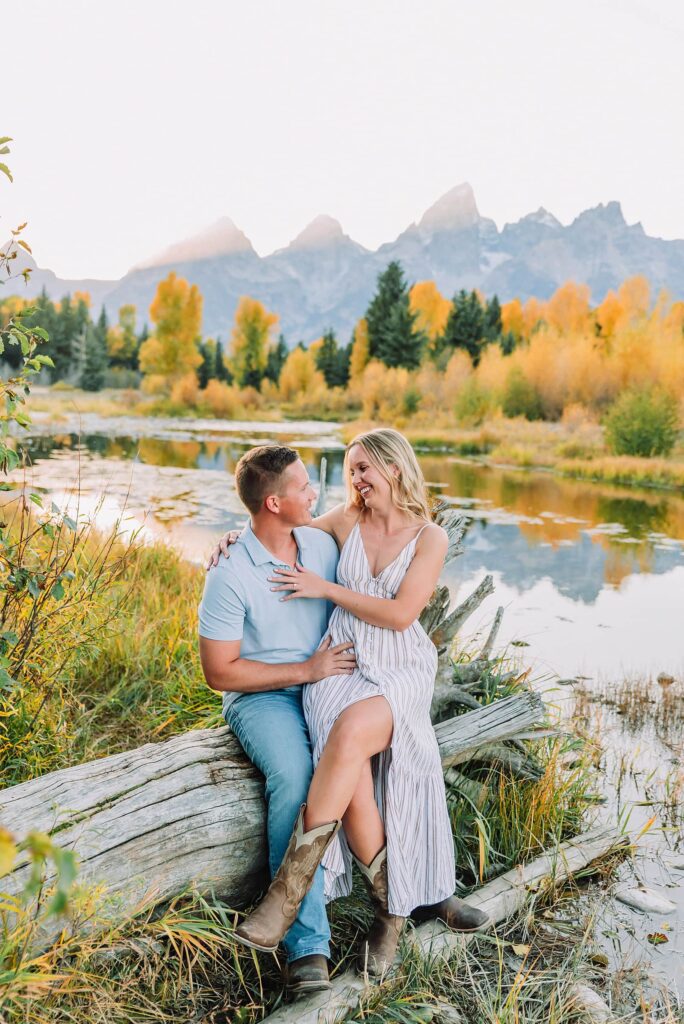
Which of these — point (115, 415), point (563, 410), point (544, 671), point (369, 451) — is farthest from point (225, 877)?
point (115, 415)

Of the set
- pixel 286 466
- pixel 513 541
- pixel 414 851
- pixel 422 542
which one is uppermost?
pixel 286 466

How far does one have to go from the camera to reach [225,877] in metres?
2.24

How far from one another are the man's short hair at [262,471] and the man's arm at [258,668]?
0.43 meters

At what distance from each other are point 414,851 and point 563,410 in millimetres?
22960

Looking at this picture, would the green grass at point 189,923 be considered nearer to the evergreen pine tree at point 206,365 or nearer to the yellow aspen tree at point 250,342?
the yellow aspen tree at point 250,342

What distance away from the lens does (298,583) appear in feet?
7.82

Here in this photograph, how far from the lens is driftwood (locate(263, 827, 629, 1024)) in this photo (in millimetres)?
1991

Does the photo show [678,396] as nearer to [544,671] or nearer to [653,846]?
[544,671]

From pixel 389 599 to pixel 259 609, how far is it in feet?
1.26

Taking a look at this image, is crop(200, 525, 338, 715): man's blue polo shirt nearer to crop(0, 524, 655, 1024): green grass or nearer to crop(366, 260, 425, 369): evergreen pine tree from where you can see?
crop(0, 524, 655, 1024): green grass

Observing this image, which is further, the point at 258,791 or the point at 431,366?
the point at 431,366

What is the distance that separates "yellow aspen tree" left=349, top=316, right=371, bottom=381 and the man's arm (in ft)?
111

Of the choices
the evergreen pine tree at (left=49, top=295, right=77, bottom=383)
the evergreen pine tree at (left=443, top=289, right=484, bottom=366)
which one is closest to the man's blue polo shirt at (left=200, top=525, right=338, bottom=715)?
the evergreen pine tree at (left=443, top=289, right=484, bottom=366)

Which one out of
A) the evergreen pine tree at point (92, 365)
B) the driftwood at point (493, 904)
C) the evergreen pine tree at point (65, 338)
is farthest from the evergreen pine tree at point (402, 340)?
the driftwood at point (493, 904)
